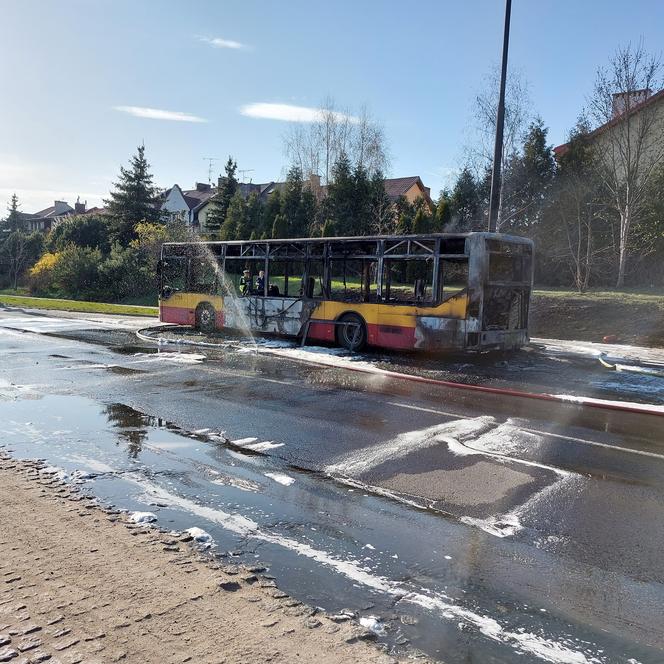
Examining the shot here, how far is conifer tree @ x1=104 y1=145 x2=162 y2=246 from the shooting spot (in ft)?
167

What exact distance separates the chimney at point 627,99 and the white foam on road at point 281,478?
68.4ft

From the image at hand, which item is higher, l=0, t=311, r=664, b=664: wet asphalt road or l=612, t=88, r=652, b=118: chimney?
l=612, t=88, r=652, b=118: chimney

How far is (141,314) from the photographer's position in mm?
27281

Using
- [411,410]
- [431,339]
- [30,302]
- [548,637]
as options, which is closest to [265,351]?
[431,339]

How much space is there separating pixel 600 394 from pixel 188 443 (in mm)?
6744

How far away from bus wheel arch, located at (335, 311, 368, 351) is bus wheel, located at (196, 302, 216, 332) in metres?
4.95

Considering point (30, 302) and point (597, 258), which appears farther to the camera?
point (30, 302)

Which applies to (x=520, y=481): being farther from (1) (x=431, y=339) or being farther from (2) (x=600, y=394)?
(1) (x=431, y=339)

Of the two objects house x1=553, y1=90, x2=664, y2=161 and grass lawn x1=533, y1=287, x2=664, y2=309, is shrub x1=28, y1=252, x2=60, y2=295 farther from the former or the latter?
house x1=553, y1=90, x2=664, y2=161

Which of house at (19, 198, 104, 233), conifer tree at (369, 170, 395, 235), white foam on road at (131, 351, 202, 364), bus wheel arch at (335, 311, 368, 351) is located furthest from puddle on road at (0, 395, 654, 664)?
house at (19, 198, 104, 233)

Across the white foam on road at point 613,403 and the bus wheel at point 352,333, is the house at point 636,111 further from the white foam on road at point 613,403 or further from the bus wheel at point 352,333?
the white foam on road at point 613,403

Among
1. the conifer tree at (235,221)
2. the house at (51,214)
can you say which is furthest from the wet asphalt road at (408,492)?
the house at (51,214)

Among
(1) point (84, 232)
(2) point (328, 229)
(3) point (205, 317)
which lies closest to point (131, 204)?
(1) point (84, 232)

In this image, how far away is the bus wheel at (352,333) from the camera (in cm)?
1495
